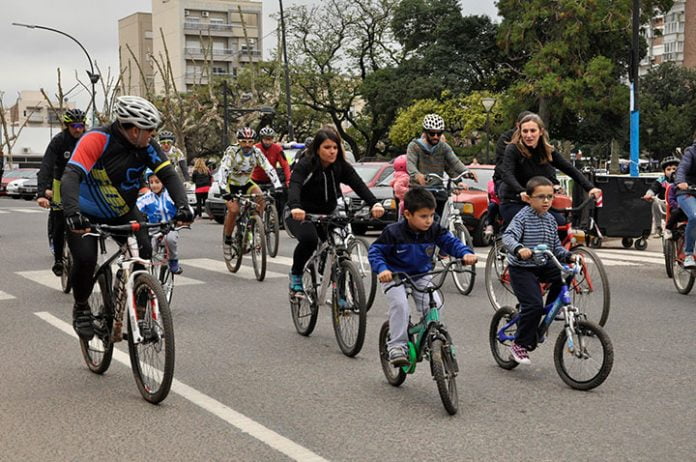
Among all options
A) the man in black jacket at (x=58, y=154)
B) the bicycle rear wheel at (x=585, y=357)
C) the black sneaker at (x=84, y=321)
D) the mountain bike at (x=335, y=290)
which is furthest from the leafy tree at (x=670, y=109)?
the black sneaker at (x=84, y=321)

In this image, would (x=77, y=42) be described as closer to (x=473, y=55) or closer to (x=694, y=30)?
(x=473, y=55)

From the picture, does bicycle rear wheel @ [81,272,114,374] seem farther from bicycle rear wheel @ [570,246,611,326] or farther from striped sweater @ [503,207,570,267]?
bicycle rear wheel @ [570,246,611,326]

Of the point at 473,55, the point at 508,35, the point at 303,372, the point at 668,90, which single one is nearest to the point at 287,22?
the point at 473,55

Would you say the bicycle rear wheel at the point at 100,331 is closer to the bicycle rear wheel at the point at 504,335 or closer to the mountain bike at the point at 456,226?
the bicycle rear wheel at the point at 504,335

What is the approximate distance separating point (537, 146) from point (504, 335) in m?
2.27

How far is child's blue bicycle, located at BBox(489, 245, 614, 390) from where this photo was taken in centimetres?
619

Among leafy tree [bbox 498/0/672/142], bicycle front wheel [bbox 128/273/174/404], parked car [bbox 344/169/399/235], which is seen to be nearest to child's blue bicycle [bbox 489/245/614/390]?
bicycle front wheel [bbox 128/273/174/404]

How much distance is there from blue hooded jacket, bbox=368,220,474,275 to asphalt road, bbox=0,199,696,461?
2.69 feet

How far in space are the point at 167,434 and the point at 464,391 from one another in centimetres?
200

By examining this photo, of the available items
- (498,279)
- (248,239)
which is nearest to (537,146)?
(498,279)

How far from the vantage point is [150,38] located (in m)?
124

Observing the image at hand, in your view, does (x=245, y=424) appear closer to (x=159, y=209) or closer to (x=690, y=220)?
(x=159, y=209)

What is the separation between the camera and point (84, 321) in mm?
6703

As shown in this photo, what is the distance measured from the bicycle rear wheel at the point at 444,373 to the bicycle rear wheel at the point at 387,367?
636mm
